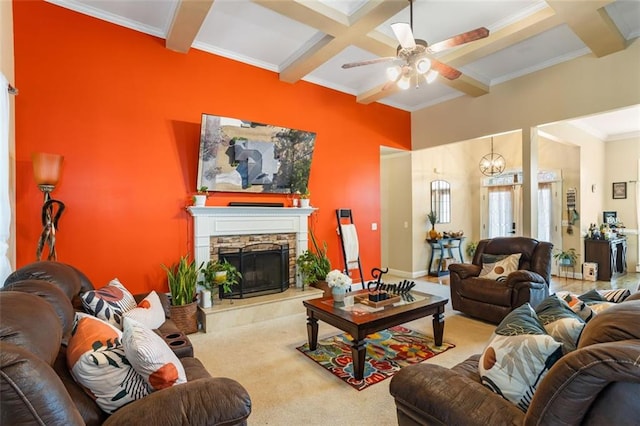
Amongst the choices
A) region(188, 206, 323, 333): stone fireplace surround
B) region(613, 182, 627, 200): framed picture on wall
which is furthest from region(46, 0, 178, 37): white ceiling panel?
region(613, 182, 627, 200): framed picture on wall

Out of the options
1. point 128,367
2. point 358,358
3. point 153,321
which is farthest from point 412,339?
point 128,367

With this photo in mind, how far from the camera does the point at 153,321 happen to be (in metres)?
2.44

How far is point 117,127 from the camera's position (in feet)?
12.0

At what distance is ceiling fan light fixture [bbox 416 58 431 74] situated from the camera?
3121 mm

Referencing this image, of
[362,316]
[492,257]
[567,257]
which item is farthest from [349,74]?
[567,257]

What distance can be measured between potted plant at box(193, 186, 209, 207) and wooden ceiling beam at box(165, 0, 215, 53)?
68.1 inches

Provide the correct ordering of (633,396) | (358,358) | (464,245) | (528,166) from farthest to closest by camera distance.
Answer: (464,245)
(528,166)
(358,358)
(633,396)

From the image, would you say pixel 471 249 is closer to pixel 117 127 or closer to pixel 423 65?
pixel 423 65

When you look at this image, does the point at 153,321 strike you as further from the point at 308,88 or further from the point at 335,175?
the point at 308,88

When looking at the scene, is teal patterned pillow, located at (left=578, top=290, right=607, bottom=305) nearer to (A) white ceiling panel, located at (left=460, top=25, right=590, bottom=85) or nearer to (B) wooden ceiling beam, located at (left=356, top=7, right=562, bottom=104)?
(B) wooden ceiling beam, located at (left=356, top=7, right=562, bottom=104)

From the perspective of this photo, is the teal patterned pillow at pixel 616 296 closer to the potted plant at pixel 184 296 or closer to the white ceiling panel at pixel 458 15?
the white ceiling panel at pixel 458 15

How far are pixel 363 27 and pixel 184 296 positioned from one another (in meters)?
3.61

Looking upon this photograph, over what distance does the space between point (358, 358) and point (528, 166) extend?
4.09m

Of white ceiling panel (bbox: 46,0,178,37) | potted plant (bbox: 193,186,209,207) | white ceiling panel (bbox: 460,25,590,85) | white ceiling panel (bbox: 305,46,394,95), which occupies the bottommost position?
potted plant (bbox: 193,186,209,207)
